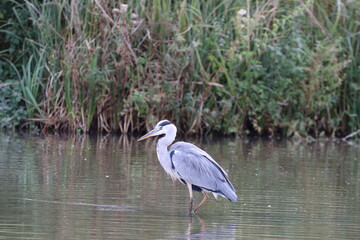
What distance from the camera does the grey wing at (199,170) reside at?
309 inches

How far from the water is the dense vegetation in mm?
1341

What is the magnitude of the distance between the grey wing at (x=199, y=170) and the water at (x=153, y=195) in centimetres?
24

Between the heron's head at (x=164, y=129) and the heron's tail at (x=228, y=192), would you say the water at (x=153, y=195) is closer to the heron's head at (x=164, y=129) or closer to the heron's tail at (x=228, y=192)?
the heron's tail at (x=228, y=192)

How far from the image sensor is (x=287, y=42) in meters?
15.1

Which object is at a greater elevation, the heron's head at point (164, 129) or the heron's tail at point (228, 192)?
the heron's head at point (164, 129)

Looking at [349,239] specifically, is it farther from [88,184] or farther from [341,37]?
[341,37]

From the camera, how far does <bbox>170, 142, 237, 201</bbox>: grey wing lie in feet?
25.7

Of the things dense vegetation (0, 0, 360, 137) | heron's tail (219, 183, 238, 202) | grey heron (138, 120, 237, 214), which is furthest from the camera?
dense vegetation (0, 0, 360, 137)

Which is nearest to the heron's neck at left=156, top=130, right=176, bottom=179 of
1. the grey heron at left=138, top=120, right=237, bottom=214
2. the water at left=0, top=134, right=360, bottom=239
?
the grey heron at left=138, top=120, right=237, bottom=214

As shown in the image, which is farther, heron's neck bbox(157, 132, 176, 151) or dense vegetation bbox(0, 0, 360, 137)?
dense vegetation bbox(0, 0, 360, 137)

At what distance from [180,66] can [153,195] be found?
6.15m

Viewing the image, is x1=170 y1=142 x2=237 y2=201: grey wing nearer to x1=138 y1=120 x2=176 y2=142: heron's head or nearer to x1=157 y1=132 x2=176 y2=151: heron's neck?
x1=157 y1=132 x2=176 y2=151: heron's neck

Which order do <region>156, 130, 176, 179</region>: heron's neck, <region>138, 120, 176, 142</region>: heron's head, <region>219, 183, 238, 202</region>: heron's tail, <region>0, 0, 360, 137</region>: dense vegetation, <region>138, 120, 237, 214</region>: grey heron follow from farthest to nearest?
<region>0, 0, 360, 137</region>: dense vegetation, <region>138, 120, 176, 142</region>: heron's head, <region>156, 130, 176, 179</region>: heron's neck, <region>138, 120, 237, 214</region>: grey heron, <region>219, 183, 238, 202</region>: heron's tail

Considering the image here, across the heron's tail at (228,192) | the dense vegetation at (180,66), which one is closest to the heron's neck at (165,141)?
the heron's tail at (228,192)
